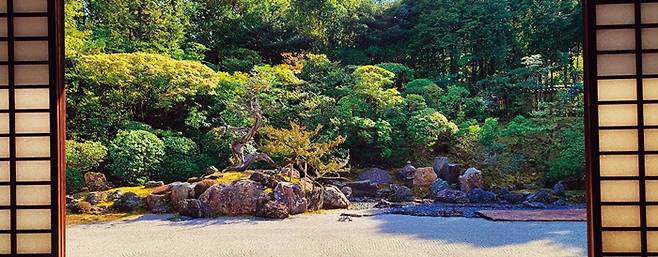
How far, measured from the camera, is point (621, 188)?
2570mm

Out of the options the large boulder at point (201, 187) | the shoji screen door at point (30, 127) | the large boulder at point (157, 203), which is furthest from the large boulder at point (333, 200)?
the shoji screen door at point (30, 127)

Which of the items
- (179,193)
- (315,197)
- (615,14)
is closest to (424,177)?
(315,197)

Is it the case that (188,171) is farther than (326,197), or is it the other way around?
(188,171)

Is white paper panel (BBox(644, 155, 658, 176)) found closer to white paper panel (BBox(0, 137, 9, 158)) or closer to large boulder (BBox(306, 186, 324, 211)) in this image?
white paper panel (BBox(0, 137, 9, 158))

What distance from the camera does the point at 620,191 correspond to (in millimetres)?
2572

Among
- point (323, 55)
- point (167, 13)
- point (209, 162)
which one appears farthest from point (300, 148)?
point (167, 13)

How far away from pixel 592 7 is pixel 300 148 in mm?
6086

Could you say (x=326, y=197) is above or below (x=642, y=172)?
below

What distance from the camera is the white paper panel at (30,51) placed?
2.62 meters

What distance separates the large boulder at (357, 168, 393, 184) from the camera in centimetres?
980

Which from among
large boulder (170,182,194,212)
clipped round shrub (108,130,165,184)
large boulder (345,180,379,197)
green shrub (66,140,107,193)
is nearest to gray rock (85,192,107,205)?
green shrub (66,140,107,193)

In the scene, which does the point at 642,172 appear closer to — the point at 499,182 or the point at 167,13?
the point at 499,182

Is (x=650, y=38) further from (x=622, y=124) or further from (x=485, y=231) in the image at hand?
(x=485, y=231)

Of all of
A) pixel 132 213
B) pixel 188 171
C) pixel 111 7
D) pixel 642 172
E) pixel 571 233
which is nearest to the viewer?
pixel 642 172
